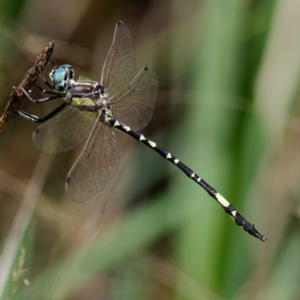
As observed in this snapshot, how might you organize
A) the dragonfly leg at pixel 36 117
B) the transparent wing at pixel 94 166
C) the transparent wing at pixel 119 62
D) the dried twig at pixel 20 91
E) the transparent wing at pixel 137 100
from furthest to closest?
the transparent wing at pixel 137 100
the transparent wing at pixel 119 62
the transparent wing at pixel 94 166
the dragonfly leg at pixel 36 117
the dried twig at pixel 20 91

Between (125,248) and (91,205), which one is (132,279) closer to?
(125,248)

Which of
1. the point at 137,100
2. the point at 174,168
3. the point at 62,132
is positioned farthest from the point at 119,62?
the point at 174,168

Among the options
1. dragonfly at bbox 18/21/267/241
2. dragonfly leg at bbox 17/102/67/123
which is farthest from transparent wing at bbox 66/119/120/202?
dragonfly leg at bbox 17/102/67/123

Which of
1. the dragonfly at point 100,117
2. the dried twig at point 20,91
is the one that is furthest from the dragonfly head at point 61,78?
the dried twig at point 20,91

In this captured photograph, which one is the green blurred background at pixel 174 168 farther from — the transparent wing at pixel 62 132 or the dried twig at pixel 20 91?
the dried twig at pixel 20 91

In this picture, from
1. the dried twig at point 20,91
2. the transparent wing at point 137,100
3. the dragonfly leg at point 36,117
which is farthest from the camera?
the transparent wing at point 137,100

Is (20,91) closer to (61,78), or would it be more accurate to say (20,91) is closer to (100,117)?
(61,78)

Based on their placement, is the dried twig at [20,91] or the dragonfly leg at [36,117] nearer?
the dried twig at [20,91]

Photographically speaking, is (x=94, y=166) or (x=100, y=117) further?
(x=100, y=117)
